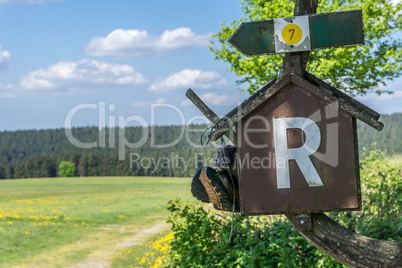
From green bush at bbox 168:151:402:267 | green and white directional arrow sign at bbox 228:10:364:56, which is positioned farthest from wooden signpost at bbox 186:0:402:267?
green bush at bbox 168:151:402:267

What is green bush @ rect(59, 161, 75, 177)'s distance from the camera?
189 ft

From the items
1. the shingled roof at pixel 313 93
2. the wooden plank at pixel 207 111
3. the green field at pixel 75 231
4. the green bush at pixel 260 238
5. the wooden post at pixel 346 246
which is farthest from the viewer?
the green field at pixel 75 231

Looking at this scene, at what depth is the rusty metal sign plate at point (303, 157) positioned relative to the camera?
2582 mm

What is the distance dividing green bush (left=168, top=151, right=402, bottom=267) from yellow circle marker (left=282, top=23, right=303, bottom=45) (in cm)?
319

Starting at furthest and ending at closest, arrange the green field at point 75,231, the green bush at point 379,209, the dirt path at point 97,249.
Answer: the green field at point 75,231, the dirt path at point 97,249, the green bush at point 379,209

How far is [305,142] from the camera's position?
2594mm

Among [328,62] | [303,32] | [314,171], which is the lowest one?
[314,171]

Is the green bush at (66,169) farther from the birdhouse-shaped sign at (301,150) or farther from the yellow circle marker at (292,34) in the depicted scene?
the yellow circle marker at (292,34)

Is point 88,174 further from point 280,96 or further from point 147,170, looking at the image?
point 280,96

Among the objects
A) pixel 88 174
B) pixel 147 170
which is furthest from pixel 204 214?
pixel 88 174

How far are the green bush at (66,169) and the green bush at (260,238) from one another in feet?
177

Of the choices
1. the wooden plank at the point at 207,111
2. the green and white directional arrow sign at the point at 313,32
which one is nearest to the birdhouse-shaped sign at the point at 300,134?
the green and white directional arrow sign at the point at 313,32

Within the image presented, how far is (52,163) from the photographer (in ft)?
200

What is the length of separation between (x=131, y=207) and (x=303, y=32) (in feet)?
56.1
